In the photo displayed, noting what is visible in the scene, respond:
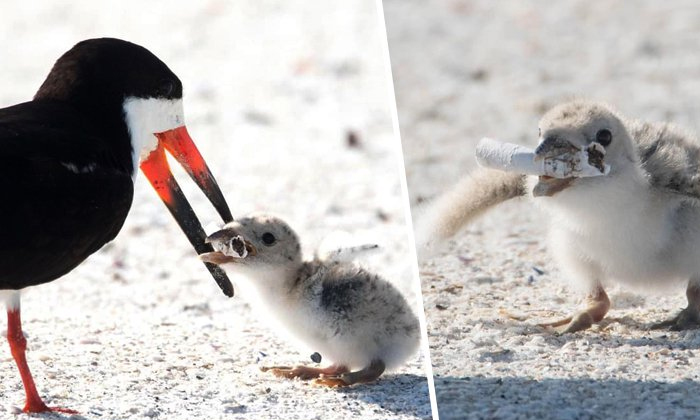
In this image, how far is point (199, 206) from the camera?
6492 millimetres

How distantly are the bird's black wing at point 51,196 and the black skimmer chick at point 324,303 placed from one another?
361 mm

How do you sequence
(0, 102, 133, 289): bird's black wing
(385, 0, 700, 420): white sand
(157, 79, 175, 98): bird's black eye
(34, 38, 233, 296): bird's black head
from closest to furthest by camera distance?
(385, 0, 700, 420): white sand
(0, 102, 133, 289): bird's black wing
(34, 38, 233, 296): bird's black head
(157, 79, 175, 98): bird's black eye

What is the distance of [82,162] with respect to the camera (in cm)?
407

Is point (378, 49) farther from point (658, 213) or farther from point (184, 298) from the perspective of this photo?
point (658, 213)

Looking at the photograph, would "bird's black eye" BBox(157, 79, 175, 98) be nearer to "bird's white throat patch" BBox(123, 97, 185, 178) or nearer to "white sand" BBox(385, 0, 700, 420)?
"bird's white throat patch" BBox(123, 97, 185, 178)

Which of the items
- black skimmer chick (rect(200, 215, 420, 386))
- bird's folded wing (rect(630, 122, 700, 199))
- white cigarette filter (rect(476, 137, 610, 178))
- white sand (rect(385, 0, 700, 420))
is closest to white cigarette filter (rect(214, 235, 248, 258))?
black skimmer chick (rect(200, 215, 420, 386))

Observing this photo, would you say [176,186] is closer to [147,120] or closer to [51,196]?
[147,120]

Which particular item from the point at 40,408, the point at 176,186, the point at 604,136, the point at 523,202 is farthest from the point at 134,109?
the point at 523,202

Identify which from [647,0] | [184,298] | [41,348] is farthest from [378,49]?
[41,348]

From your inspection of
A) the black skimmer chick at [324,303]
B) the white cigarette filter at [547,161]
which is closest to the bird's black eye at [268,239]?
the black skimmer chick at [324,303]

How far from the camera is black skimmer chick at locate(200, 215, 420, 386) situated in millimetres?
4164

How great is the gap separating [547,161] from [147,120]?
1.46m

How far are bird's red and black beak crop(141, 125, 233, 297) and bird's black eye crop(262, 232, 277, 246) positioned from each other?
44cm

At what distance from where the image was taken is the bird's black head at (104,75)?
4.44 metres
